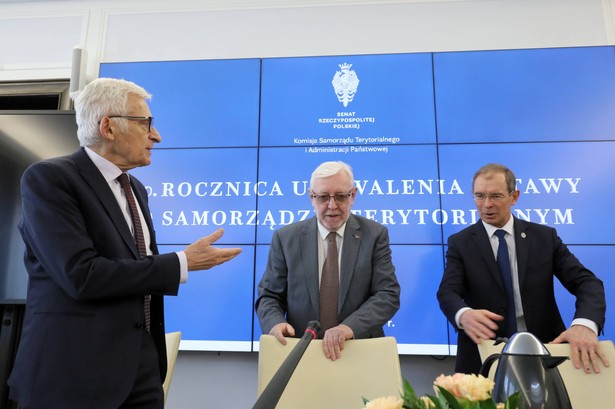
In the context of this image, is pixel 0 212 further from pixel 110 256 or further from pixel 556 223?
pixel 556 223

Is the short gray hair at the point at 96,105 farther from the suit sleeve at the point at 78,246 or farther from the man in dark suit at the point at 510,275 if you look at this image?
the man in dark suit at the point at 510,275

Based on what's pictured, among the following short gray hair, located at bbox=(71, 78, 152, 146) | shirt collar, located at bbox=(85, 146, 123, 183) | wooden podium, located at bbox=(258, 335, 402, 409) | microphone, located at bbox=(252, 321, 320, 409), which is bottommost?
wooden podium, located at bbox=(258, 335, 402, 409)

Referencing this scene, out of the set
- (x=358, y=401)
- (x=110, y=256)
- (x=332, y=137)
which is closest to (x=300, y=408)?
(x=358, y=401)

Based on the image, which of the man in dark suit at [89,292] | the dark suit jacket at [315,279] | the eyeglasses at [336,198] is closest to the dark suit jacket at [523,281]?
the dark suit jacket at [315,279]

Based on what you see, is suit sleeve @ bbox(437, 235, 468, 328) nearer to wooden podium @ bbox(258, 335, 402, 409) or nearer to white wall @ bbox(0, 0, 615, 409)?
wooden podium @ bbox(258, 335, 402, 409)

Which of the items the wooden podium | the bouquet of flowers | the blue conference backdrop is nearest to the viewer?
the bouquet of flowers

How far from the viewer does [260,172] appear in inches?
136

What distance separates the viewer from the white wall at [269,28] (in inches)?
142

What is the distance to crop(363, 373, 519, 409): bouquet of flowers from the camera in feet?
2.57

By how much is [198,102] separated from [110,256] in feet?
7.49

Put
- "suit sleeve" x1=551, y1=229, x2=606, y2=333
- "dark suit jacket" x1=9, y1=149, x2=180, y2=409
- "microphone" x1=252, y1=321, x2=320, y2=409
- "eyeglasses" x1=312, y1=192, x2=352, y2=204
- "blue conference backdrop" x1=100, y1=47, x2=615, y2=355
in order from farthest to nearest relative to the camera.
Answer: "blue conference backdrop" x1=100, y1=47, x2=615, y2=355 < "eyeglasses" x1=312, y1=192, x2=352, y2=204 < "suit sleeve" x1=551, y1=229, x2=606, y2=333 < "dark suit jacket" x1=9, y1=149, x2=180, y2=409 < "microphone" x1=252, y1=321, x2=320, y2=409

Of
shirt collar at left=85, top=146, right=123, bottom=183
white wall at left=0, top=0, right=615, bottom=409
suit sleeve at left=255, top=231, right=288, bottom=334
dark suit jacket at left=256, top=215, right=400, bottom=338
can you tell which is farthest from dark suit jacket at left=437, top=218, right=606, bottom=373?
white wall at left=0, top=0, right=615, bottom=409

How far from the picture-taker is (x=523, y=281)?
2305 mm

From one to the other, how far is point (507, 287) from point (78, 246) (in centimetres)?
182
